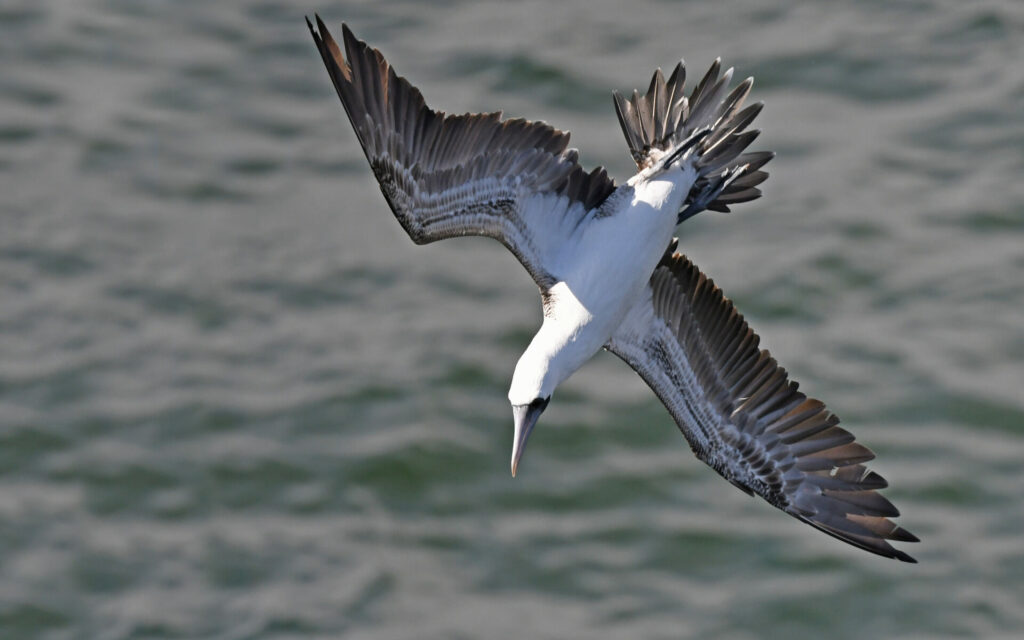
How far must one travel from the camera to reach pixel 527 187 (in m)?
8.32

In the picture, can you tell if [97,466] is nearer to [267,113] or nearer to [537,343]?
[267,113]

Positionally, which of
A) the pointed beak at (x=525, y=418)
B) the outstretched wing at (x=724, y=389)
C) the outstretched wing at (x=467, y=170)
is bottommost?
the pointed beak at (x=525, y=418)

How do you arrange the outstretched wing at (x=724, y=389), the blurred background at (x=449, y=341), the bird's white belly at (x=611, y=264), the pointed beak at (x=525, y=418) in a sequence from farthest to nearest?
the blurred background at (x=449, y=341)
the outstretched wing at (x=724, y=389)
the bird's white belly at (x=611, y=264)
the pointed beak at (x=525, y=418)

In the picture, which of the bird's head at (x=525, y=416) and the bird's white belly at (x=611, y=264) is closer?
the bird's head at (x=525, y=416)

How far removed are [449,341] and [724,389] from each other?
388 cm

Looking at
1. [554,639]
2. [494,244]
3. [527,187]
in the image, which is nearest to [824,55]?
[494,244]

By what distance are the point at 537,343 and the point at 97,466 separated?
17.3 feet

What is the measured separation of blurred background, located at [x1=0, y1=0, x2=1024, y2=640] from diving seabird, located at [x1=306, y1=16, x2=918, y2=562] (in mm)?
3074

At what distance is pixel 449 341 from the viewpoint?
12.8 meters

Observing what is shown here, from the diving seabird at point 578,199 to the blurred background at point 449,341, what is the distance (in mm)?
3074

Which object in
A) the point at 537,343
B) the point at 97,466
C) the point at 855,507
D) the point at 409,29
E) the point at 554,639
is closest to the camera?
the point at 537,343

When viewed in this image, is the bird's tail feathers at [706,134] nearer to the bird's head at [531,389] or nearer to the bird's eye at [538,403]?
the bird's head at [531,389]

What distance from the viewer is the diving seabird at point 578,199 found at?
319 inches

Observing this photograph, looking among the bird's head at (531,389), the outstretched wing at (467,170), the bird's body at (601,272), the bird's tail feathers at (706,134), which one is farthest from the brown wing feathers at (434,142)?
the bird's head at (531,389)
